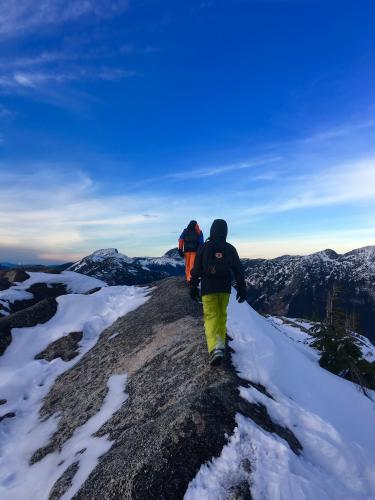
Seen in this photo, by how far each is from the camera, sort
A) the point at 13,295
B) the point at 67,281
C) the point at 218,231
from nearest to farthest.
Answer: the point at 218,231, the point at 13,295, the point at 67,281

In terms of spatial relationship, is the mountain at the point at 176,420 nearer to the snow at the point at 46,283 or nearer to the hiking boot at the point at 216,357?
the hiking boot at the point at 216,357

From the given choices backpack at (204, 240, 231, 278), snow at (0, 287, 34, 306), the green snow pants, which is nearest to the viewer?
the green snow pants

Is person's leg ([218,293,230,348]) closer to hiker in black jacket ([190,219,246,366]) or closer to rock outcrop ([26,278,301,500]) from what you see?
Answer: hiker in black jacket ([190,219,246,366])

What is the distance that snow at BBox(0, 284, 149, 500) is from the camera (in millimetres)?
8133

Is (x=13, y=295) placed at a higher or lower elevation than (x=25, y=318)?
higher

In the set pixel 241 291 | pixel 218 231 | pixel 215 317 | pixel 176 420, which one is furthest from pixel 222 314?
pixel 176 420

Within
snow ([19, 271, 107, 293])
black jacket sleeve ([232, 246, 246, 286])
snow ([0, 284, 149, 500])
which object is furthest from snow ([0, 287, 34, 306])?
black jacket sleeve ([232, 246, 246, 286])

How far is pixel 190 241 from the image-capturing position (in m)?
18.1

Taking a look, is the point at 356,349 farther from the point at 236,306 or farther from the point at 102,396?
the point at 102,396

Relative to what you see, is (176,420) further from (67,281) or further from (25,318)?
(67,281)

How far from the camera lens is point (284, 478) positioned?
582 cm

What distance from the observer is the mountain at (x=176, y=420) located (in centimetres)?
600

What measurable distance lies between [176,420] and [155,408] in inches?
84.6

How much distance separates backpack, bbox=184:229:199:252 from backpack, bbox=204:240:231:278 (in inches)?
299
